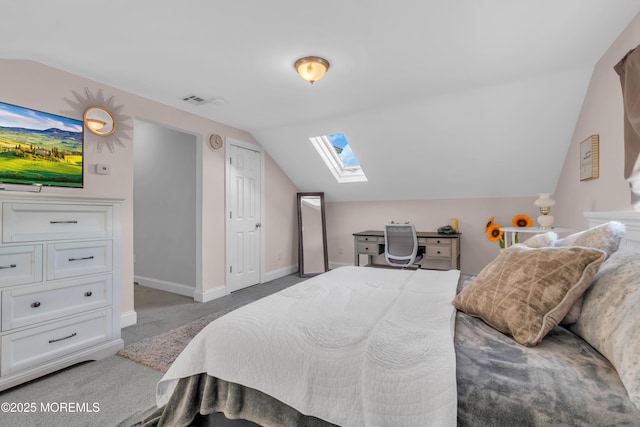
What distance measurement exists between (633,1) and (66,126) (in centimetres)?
411

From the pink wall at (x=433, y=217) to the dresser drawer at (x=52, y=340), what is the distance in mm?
3822

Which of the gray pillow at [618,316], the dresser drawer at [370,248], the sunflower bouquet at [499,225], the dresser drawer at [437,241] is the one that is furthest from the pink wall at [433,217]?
the gray pillow at [618,316]

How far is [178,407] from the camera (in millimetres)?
1271

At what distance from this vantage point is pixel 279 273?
5.11 m

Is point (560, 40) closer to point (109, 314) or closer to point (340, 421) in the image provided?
point (340, 421)

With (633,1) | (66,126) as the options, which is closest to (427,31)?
(633,1)

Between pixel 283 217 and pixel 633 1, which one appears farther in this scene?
pixel 283 217

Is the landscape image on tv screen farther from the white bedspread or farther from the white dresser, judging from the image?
the white bedspread

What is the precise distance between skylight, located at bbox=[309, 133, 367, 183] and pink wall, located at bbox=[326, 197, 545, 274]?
59 centimetres

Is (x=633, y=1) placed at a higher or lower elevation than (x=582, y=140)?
higher

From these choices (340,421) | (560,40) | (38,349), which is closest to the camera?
(340,421)

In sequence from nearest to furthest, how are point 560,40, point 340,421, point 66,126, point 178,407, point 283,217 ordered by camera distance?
point 340,421, point 178,407, point 560,40, point 66,126, point 283,217

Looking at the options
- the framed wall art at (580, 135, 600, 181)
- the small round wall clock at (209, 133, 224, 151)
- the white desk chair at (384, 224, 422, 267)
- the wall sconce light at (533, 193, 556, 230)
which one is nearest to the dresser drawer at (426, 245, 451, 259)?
the white desk chair at (384, 224, 422, 267)

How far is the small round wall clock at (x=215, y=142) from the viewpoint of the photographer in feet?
12.8
